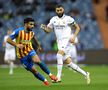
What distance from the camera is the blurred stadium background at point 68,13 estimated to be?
3847 cm

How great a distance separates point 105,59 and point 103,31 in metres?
6.24

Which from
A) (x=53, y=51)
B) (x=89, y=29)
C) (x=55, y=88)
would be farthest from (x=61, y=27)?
(x=89, y=29)

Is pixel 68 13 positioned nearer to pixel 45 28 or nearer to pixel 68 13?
pixel 68 13

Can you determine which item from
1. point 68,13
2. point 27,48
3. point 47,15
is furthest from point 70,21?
point 47,15

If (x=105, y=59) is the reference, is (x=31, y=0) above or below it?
above

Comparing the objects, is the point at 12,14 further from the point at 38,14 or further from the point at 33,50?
the point at 33,50

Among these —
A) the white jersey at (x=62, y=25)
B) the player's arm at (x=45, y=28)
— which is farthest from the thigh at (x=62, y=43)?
the player's arm at (x=45, y=28)

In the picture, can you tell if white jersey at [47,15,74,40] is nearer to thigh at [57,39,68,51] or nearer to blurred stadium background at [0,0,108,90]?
thigh at [57,39,68,51]

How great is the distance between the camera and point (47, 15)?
39.6 metres

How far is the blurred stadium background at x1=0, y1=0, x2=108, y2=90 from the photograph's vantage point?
3847 centimetres

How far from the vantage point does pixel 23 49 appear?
15391 mm

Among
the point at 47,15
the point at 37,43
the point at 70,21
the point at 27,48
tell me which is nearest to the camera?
the point at 27,48

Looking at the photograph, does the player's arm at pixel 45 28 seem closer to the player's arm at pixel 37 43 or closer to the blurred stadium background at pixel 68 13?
the player's arm at pixel 37 43

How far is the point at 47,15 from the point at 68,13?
5.27 feet
